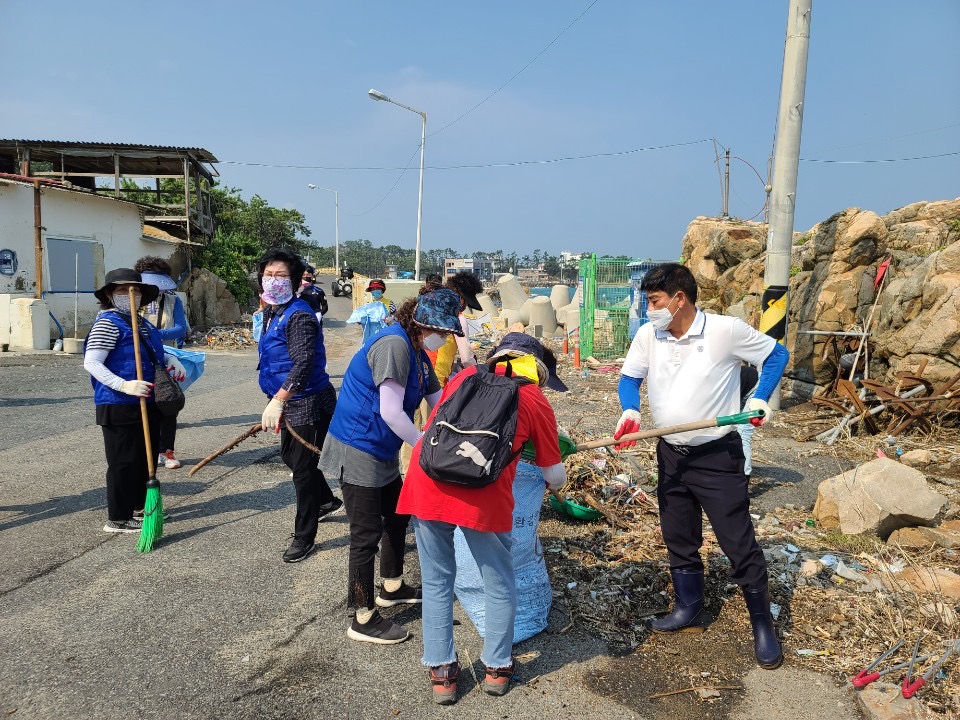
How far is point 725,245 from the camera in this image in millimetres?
14695

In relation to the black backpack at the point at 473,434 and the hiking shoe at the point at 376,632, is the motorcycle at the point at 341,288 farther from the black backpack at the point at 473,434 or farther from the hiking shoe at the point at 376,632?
the black backpack at the point at 473,434

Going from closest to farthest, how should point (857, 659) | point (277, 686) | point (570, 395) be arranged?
point (277, 686), point (857, 659), point (570, 395)

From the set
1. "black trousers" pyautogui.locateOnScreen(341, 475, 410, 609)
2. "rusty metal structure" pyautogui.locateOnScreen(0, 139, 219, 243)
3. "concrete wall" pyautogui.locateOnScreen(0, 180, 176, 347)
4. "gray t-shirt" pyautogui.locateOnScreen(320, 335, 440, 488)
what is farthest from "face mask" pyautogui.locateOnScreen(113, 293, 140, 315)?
"rusty metal structure" pyautogui.locateOnScreen(0, 139, 219, 243)

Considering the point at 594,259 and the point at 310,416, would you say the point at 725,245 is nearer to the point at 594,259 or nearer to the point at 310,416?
the point at 594,259

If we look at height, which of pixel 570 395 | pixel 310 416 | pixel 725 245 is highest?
pixel 725 245

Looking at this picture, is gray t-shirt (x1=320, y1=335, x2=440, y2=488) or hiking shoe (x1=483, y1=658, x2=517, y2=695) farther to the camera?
gray t-shirt (x1=320, y1=335, x2=440, y2=488)

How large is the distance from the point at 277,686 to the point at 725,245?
14.0 metres

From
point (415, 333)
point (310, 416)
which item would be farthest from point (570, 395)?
point (415, 333)

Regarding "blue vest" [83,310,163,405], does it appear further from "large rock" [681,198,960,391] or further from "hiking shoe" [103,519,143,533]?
"large rock" [681,198,960,391]

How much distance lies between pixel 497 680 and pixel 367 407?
1.35m

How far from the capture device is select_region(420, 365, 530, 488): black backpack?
2512mm

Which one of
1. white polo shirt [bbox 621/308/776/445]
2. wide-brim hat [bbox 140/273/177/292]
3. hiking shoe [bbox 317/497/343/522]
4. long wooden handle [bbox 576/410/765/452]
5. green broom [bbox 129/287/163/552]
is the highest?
wide-brim hat [bbox 140/273/177/292]

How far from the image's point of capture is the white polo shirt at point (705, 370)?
10.4 feet

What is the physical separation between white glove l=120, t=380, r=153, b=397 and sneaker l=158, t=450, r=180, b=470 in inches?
73.6
